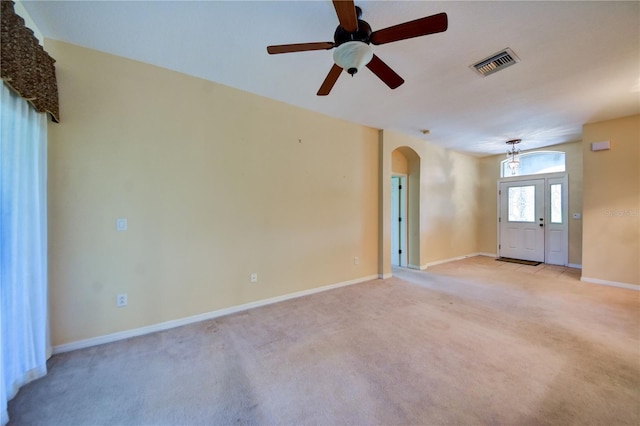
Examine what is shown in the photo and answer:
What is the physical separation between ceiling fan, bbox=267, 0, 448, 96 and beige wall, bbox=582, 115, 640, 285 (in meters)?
4.73

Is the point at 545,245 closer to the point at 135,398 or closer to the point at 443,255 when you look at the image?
the point at 443,255

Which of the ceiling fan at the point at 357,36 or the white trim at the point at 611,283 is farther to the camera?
the white trim at the point at 611,283

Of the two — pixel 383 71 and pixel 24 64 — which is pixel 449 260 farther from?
pixel 24 64

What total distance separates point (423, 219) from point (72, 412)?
5.63 meters

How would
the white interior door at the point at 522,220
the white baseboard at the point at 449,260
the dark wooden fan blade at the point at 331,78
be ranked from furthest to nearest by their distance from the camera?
the white interior door at the point at 522,220, the white baseboard at the point at 449,260, the dark wooden fan blade at the point at 331,78

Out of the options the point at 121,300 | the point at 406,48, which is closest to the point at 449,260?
the point at 406,48

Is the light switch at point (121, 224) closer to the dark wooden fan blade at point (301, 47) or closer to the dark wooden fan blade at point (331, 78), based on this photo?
the dark wooden fan blade at point (301, 47)

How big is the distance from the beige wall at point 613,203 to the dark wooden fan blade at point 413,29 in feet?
15.7

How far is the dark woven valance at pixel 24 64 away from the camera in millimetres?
1571

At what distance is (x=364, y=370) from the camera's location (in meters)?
1.99

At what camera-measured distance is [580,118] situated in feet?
13.1

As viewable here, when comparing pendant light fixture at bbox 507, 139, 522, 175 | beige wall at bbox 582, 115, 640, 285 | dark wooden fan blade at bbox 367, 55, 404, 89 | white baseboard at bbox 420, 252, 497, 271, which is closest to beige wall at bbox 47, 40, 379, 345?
dark wooden fan blade at bbox 367, 55, 404, 89

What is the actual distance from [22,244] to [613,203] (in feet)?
24.4

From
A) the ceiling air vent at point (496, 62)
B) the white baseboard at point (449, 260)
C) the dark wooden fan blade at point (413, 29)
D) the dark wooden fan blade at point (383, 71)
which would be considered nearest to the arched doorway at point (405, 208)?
the white baseboard at point (449, 260)
